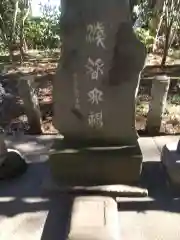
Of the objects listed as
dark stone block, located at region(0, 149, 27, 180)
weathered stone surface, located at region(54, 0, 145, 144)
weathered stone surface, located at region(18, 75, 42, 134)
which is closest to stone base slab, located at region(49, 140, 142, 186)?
weathered stone surface, located at region(54, 0, 145, 144)

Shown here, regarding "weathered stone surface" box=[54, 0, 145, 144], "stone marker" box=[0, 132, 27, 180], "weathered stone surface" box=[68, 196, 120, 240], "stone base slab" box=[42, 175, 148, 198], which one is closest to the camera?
"weathered stone surface" box=[68, 196, 120, 240]

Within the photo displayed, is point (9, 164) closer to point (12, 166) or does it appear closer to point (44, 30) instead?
point (12, 166)

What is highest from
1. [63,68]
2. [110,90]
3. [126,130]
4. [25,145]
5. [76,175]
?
[63,68]

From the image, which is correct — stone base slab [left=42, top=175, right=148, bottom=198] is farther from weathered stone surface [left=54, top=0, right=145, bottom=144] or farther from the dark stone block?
the dark stone block

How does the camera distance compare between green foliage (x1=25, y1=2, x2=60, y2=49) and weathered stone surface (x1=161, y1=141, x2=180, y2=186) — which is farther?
green foliage (x1=25, y1=2, x2=60, y2=49)

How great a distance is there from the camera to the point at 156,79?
4.96 metres

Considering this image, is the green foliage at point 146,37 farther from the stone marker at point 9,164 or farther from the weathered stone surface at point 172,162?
the stone marker at point 9,164

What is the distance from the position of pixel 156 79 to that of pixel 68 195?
7.40 feet

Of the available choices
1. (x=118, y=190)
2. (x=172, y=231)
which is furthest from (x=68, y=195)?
(x=172, y=231)

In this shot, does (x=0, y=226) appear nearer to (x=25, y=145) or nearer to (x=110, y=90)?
(x=110, y=90)

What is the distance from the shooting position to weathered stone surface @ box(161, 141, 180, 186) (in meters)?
3.51

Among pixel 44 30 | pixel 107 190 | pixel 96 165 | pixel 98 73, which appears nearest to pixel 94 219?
pixel 107 190

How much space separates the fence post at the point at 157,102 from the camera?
495 cm

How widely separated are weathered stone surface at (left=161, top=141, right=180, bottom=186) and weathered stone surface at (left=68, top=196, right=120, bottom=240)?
688mm
